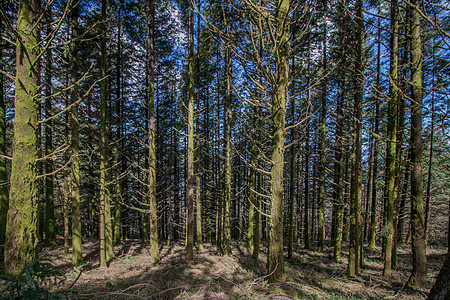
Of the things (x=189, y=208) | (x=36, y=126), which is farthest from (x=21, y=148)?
(x=189, y=208)

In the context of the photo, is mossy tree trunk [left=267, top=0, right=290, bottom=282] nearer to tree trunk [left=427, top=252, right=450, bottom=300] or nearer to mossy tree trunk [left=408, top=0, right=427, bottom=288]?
tree trunk [left=427, top=252, right=450, bottom=300]

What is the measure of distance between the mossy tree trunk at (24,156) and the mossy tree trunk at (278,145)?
4.03 metres

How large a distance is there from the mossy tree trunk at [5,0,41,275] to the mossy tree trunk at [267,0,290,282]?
158 inches

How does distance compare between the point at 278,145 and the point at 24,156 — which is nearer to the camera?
the point at 24,156

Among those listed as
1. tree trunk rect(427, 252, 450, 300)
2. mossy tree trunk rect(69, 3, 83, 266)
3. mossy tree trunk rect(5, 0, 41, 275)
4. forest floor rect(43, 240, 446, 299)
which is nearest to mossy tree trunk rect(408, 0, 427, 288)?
forest floor rect(43, 240, 446, 299)

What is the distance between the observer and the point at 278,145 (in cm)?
384

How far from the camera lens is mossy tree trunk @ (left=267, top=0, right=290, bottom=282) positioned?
3.66 metres

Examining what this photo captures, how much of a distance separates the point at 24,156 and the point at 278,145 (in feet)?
14.3

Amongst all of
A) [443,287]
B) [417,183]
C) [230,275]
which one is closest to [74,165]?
[230,275]

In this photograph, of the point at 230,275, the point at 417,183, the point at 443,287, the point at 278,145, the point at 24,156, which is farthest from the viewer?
the point at 230,275

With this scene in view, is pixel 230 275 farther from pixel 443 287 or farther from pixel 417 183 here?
pixel 417 183

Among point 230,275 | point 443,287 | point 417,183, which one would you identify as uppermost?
point 417,183

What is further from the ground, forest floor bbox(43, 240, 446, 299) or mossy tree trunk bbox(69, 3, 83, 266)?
mossy tree trunk bbox(69, 3, 83, 266)

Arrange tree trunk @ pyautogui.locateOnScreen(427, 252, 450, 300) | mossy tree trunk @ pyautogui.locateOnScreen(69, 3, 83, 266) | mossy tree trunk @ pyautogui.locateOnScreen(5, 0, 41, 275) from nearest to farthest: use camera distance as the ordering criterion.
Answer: tree trunk @ pyautogui.locateOnScreen(427, 252, 450, 300) → mossy tree trunk @ pyautogui.locateOnScreen(5, 0, 41, 275) → mossy tree trunk @ pyautogui.locateOnScreen(69, 3, 83, 266)
